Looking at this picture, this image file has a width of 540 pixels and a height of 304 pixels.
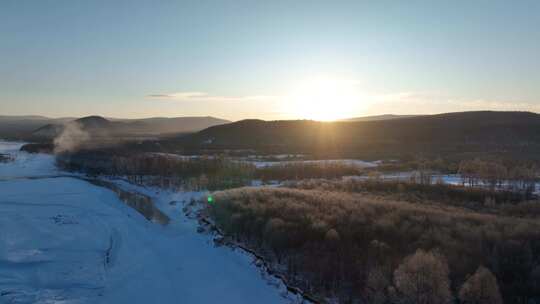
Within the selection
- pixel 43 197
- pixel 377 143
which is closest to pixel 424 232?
pixel 43 197

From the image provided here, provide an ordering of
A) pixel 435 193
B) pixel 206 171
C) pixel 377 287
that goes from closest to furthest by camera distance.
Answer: pixel 377 287
pixel 435 193
pixel 206 171

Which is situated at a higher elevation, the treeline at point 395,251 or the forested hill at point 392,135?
the forested hill at point 392,135

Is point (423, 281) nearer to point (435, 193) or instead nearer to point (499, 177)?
point (435, 193)

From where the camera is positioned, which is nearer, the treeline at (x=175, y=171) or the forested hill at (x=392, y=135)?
the treeline at (x=175, y=171)

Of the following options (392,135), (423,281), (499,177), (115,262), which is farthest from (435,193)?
(392,135)

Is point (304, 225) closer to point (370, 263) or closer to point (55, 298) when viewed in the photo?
point (370, 263)

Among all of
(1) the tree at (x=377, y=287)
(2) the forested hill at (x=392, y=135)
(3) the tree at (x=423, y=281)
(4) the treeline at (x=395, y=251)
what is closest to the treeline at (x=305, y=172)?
(2) the forested hill at (x=392, y=135)

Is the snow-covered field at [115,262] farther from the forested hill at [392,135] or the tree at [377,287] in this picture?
the forested hill at [392,135]
